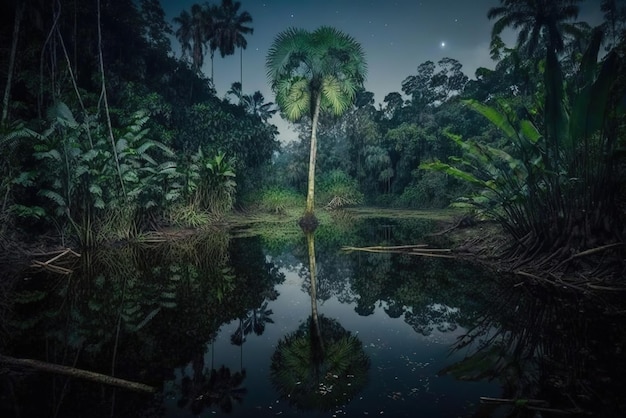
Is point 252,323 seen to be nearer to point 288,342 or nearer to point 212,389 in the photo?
point 288,342

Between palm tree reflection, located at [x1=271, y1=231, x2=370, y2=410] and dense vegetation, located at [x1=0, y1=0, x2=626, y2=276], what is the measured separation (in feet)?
12.4

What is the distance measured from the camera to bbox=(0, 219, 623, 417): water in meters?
2.02

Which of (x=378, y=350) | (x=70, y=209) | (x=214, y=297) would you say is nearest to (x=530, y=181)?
(x=378, y=350)

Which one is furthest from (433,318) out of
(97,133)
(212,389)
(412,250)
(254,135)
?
(254,135)

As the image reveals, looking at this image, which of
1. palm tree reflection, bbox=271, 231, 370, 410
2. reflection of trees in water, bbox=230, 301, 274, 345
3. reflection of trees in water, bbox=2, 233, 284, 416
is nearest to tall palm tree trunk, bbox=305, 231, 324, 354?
palm tree reflection, bbox=271, 231, 370, 410

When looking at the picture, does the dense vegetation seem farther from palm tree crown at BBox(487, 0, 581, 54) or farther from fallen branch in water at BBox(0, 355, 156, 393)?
fallen branch in water at BBox(0, 355, 156, 393)

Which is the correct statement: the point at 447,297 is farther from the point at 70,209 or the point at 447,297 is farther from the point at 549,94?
the point at 70,209

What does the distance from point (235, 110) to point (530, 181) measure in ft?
65.9

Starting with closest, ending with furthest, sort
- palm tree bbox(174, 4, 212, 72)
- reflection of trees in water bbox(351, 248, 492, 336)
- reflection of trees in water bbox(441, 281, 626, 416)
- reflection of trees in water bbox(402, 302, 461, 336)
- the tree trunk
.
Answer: reflection of trees in water bbox(441, 281, 626, 416), reflection of trees in water bbox(402, 302, 461, 336), reflection of trees in water bbox(351, 248, 492, 336), the tree trunk, palm tree bbox(174, 4, 212, 72)

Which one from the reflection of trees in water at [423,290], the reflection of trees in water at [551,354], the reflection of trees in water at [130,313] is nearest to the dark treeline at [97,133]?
the reflection of trees in water at [130,313]

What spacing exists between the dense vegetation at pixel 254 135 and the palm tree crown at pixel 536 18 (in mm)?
79

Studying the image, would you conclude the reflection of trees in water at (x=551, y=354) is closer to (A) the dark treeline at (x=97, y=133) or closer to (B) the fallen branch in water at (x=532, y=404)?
(B) the fallen branch in water at (x=532, y=404)

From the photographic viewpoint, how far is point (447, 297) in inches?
166

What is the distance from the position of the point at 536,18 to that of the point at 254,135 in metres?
23.2
